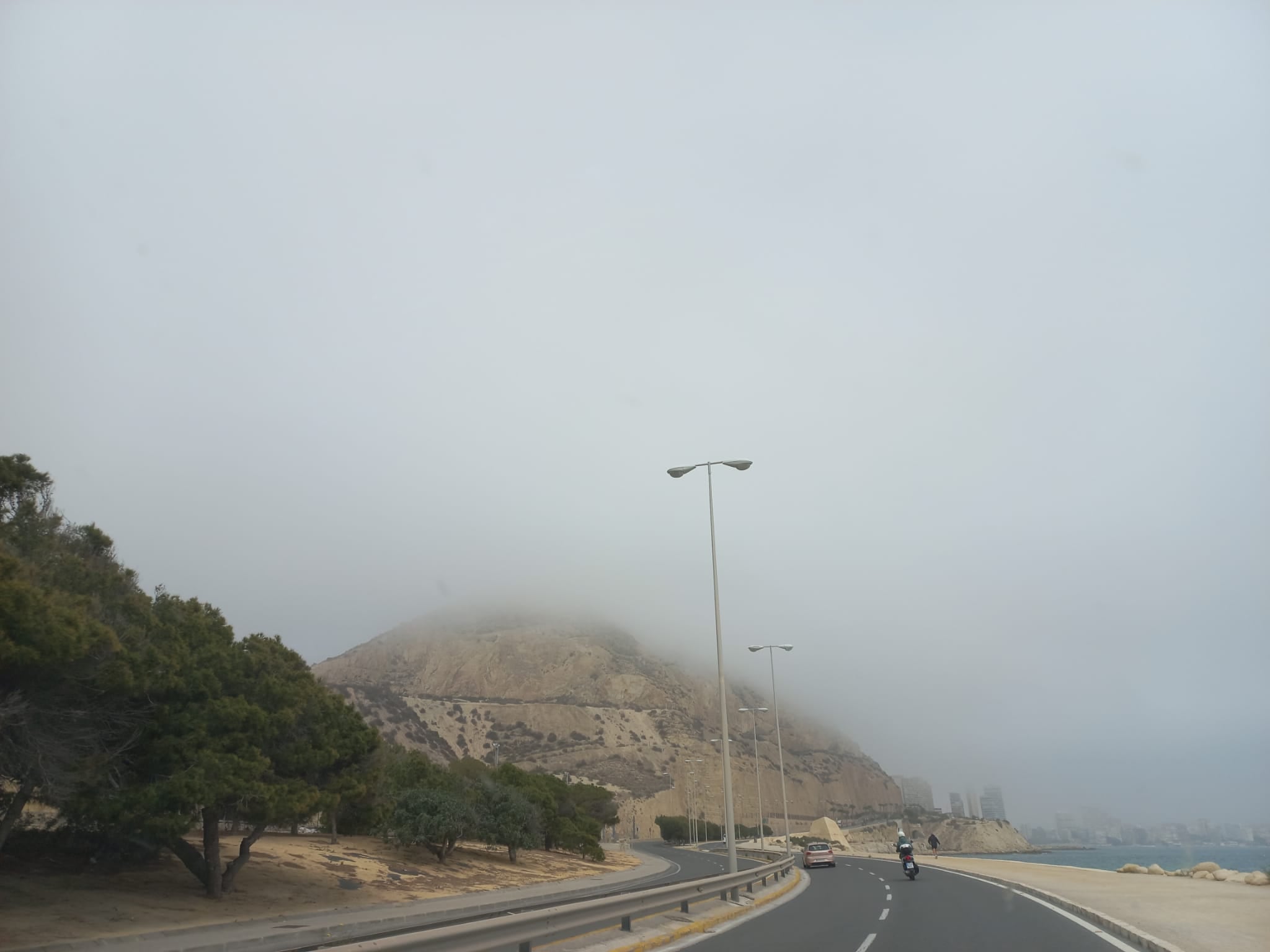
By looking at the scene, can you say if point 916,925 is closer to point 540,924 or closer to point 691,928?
point 691,928

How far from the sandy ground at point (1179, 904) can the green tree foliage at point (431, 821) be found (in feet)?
72.9

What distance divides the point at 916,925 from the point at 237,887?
746 inches

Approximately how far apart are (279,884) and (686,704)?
154 meters

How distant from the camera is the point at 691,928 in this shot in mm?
16609

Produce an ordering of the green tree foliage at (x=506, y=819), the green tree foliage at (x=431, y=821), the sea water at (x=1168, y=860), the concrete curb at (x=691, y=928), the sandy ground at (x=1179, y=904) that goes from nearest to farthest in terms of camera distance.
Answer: the sandy ground at (x=1179, y=904), the concrete curb at (x=691, y=928), the green tree foliage at (x=431, y=821), the green tree foliage at (x=506, y=819), the sea water at (x=1168, y=860)

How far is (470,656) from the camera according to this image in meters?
182

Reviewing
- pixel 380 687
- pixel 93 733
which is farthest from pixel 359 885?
pixel 380 687

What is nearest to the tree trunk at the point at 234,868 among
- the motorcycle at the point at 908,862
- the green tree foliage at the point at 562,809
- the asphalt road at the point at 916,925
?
the asphalt road at the point at 916,925

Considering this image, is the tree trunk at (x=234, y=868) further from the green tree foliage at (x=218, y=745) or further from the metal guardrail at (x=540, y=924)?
the metal guardrail at (x=540, y=924)

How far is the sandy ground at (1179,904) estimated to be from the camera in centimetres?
1383

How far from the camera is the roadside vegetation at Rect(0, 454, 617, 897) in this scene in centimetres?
1711

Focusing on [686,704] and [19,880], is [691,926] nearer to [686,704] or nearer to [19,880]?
[19,880]

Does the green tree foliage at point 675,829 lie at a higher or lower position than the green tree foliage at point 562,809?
lower

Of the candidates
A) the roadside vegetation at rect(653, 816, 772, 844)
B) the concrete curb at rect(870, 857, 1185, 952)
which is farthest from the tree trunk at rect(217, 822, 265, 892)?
the roadside vegetation at rect(653, 816, 772, 844)
